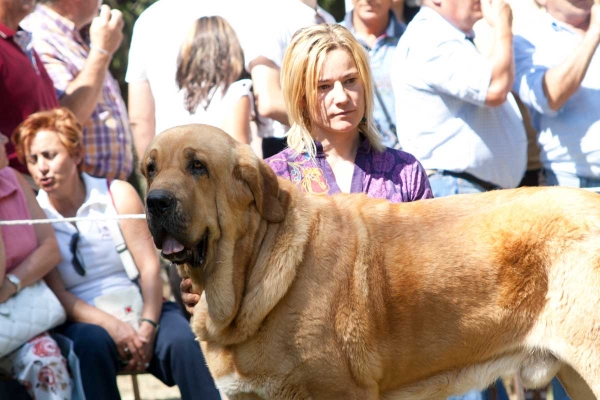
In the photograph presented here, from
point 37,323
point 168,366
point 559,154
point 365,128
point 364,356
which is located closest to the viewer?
point 364,356

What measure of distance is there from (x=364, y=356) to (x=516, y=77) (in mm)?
2974

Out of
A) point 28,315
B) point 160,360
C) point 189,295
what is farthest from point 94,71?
point 189,295

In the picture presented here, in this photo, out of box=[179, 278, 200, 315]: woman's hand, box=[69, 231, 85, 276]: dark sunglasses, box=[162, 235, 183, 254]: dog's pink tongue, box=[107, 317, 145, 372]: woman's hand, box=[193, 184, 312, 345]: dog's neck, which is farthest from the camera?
box=[69, 231, 85, 276]: dark sunglasses

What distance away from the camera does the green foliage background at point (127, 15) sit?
27.5ft

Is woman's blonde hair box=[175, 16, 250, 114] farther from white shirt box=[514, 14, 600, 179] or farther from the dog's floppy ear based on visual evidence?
the dog's floppy ear

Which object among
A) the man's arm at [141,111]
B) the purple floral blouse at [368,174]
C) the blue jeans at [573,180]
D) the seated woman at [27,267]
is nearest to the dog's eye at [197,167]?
the purple floral blouse at [368,174]

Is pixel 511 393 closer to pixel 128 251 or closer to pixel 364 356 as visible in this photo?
pixel 128 251

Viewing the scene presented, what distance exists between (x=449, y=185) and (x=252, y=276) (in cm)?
206

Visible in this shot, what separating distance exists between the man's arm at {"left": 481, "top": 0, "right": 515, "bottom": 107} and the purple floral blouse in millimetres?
1375

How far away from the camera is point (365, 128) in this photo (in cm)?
424

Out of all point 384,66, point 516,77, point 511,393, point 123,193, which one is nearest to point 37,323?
point 123,193

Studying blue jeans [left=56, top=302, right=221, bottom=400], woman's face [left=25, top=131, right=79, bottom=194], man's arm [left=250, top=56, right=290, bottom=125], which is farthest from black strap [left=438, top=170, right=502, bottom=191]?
woman's face [left=25, top=131, right=79, bottom=194]

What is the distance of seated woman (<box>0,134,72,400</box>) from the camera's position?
4.77 m

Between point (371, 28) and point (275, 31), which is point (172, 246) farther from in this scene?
point (371, 28)
